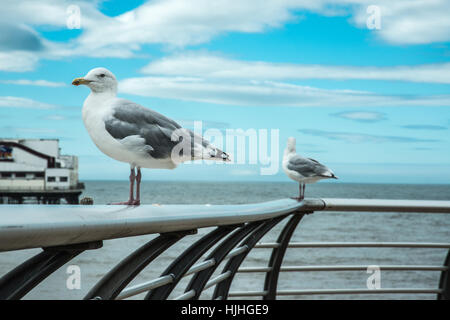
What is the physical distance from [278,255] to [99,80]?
4.12 feet

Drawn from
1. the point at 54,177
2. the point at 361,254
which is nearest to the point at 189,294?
the point at 361,254

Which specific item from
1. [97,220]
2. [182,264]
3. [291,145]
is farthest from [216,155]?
[291,145]

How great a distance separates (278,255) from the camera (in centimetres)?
259

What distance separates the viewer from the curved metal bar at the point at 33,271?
2.35 ft

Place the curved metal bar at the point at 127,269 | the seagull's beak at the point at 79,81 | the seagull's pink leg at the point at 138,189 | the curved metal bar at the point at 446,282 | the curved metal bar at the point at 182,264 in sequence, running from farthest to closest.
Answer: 1. the curved metal bar at the point at 446,282
2. the seagull's beak at the point at 79,81
3. the seagull's pink leg at the point at 138,189
4. the curved metal bar at the point at 182,264
5. the curved metal bar at the point at 127,269

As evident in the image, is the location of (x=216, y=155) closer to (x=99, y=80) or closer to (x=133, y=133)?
(x=133, y=133)

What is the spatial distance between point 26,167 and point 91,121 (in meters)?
47.3

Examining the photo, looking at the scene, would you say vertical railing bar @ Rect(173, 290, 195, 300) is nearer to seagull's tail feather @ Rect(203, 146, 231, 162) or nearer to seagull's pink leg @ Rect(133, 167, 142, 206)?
seagull's pink leg @ Rect(133, 167, 142, 206)

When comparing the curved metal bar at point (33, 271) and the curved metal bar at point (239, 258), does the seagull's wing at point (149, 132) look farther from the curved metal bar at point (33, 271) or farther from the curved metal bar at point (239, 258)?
the curved metal bar at point (33, 271)

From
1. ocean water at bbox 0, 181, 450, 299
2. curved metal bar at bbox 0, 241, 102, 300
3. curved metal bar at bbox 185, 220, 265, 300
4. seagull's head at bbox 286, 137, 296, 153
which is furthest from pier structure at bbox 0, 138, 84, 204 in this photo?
curved metal bar at bbox 0, 241, 102, 300

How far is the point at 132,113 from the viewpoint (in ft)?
6.51

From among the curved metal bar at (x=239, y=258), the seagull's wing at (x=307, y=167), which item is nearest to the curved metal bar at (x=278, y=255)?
the curved metal bar at (x=239, y=258)

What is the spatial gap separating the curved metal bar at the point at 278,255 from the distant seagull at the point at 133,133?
2.06 ft
